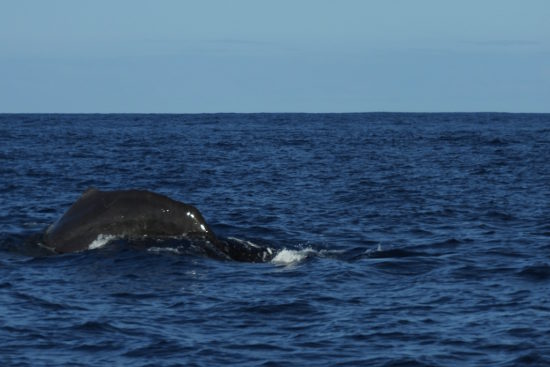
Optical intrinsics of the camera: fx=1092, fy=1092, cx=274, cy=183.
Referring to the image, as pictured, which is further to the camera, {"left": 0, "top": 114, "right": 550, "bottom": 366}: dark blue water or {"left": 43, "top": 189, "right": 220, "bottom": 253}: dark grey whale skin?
{"left": 43, "top": 189, "right": 220, "bottom": 253}: dark grey whale skin

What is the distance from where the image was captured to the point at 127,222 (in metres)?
22.0

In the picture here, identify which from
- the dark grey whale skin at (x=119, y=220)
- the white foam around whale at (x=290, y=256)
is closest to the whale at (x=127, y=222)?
the dark grey whale skin at (x=119, y=220)

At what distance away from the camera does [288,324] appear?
53.6 feet

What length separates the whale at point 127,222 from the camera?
2177 cm

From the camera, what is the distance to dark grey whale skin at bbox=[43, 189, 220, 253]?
71.4ft

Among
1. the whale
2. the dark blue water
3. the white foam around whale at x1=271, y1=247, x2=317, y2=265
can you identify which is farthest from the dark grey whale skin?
the white foam around whale at x1=271, y1=247, x2=317, y2=265

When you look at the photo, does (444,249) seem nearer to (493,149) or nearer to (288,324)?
(288,324)

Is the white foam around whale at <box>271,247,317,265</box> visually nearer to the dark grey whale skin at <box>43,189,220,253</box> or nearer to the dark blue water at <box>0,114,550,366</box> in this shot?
the dark blue water at <box>0,114,550,366</box>

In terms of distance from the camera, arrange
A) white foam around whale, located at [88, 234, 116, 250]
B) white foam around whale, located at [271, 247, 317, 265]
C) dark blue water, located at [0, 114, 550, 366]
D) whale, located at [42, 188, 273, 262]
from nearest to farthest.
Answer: dark blue water, located at [0, 114, 550, 366] → white foam around whale, located at [88, 234, 116, 250] → whale, located at [42, 188, 273, 262] → white foam around whale, located at [271, 247, 317, 265]

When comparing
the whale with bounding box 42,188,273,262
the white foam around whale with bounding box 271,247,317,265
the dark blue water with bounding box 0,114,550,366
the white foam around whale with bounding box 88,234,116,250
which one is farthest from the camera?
the white foam around whale with bounding box 271,247,317,265

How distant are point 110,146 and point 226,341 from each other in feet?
189

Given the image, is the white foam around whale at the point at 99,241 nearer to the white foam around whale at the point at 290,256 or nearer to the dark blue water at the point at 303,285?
the dark blue water at the point at 303,285

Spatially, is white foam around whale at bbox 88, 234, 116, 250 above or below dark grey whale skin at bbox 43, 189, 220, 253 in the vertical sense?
below

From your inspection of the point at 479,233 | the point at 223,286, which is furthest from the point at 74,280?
the point at 479,233
